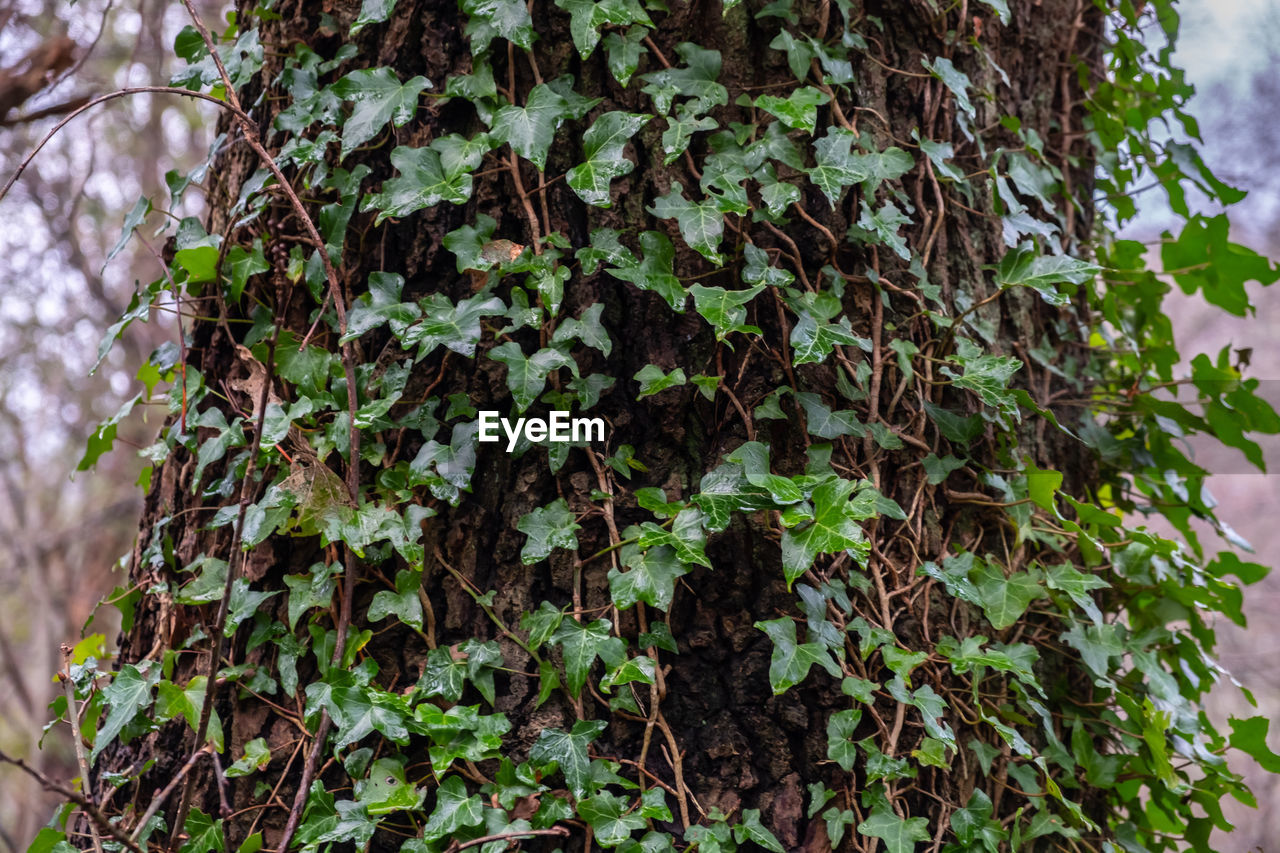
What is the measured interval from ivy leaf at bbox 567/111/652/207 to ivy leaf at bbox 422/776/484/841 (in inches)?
31.6

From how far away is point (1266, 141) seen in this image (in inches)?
181

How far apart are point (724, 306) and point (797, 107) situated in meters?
A: 0.31

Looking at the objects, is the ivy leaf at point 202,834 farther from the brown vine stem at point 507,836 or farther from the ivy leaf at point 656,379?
the ivy leaf at point 656,379

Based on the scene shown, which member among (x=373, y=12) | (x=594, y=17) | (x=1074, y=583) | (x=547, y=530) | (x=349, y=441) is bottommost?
(x=1074, y=583)

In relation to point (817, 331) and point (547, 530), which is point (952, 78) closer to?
point (817, 331)

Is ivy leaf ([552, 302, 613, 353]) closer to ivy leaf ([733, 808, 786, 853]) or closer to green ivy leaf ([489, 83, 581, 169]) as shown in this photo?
green ivy leaf ([489, 83, 581, 169])

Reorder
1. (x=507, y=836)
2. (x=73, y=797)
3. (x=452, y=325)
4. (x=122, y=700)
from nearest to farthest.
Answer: (x=73, y=797)
(x=507, y=836)
(x=452, y=325)
(x=122, y=700)

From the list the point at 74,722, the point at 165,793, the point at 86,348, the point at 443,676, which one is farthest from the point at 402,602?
the point at 86,348

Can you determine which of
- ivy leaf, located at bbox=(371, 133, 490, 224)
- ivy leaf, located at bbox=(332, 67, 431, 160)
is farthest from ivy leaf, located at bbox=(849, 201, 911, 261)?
ivy leaf, located at bbox=(332, 67, 431, 160)

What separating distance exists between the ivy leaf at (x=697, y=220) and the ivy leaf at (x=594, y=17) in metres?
0.18

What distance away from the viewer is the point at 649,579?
104cm

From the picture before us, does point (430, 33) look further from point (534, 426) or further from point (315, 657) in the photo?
point (315, 657)

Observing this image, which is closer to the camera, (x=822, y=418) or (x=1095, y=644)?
(x=822, y=418)

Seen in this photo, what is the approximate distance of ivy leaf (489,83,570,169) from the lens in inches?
43.3
